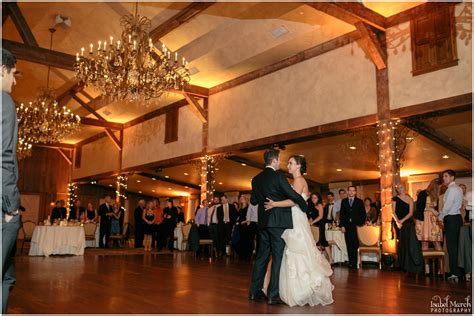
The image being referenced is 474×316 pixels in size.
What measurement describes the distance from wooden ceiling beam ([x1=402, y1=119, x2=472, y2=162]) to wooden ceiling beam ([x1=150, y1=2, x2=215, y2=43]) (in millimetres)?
4972

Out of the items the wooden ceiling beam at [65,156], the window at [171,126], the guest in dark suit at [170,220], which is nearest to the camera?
the guest in dark suit at [170,220]

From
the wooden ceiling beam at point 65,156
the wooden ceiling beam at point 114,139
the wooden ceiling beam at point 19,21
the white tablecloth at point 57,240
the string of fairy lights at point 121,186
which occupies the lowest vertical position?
the white tablecloth at point 57,240

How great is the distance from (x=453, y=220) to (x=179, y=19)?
7.05 metres

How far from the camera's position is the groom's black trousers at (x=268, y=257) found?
3639mm

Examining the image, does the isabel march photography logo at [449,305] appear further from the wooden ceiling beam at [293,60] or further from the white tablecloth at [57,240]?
the white tablecloth at [57,240]

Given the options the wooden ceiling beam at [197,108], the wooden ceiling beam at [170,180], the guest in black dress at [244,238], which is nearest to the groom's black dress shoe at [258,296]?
the guest in black dress at [244,238]

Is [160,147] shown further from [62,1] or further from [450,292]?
[450,292]

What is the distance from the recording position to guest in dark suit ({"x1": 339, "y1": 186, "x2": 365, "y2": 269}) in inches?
289

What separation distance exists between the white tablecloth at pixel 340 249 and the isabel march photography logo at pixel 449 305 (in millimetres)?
3840

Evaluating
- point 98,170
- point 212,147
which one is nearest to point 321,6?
point 212,147

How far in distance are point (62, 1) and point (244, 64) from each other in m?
4.39

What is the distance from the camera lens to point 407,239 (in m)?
5.99

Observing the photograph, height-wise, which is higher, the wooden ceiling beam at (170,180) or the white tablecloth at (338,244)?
the wooden ceiling beam at (170,180)

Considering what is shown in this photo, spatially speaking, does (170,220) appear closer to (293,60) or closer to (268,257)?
(293,60)
